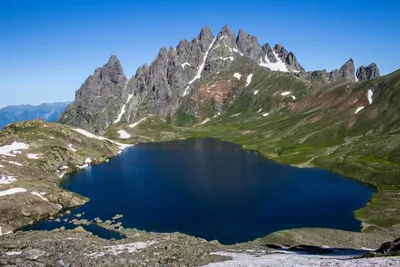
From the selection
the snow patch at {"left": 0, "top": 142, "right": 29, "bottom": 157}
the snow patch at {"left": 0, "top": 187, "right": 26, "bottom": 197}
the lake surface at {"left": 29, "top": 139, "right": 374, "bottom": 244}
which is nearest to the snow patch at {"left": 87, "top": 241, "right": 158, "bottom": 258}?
the lake surface at {"left": 29, "top": 139, "right": 374, "bottom": 244}

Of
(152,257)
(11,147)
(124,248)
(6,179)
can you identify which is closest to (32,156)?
(11,147)

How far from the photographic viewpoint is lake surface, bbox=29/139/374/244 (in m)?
86.5

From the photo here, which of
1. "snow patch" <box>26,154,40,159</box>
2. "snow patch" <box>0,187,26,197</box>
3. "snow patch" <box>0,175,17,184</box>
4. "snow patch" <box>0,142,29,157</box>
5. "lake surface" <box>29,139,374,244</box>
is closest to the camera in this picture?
"lake surface" <box>29,139,374,244</box>

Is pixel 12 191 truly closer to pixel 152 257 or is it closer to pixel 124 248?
pixel 124 248

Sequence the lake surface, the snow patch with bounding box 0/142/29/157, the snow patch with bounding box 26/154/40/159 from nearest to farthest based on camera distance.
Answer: the lake surface < the snow patch with bounding box 0/142/29/157 < the snow patch with bounding box 26/154/40/159

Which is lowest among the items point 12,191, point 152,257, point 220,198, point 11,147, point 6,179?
point 220,198

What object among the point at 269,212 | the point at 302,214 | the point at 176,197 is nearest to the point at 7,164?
the point at 176,197

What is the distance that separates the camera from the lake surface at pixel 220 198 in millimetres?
86500

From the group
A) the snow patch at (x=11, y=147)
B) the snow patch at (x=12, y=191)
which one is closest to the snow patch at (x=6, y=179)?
the snow patch at (x=12, y=191)

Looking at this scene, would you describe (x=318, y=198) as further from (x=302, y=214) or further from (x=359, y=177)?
(x=359, y=177)

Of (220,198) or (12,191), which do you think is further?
(220,198)

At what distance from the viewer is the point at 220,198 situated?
109062mm

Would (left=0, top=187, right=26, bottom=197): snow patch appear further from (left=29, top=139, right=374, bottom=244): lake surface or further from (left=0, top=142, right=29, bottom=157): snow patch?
(left=0, top=142, right=29, bottom=157): snow patch

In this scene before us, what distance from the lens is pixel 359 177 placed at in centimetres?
13288
